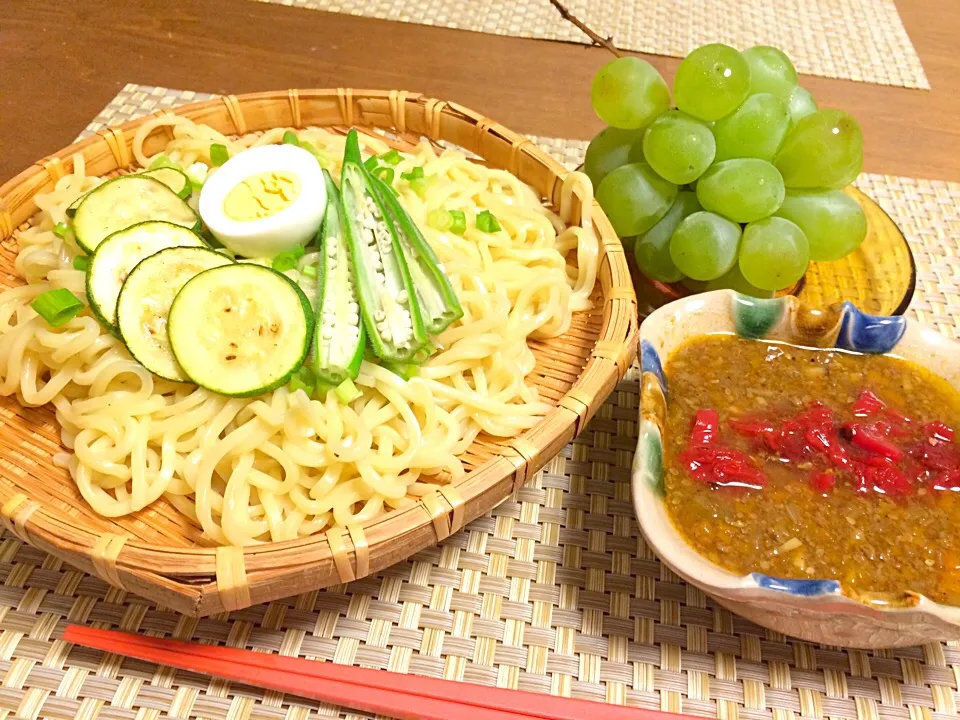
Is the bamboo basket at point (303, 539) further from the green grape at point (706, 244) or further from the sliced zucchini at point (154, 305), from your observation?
the sliced zucchini at point (154, 305)

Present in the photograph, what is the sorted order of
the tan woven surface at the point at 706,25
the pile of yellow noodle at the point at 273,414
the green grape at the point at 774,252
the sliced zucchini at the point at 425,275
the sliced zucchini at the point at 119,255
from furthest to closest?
1. the tan woven surface at the point at 706,25
2. the green grape at the point at 774,252
3. the sliced zucchini at the point at 425,275
4. the sliced zucchini at the point at 119,255
5. the pile of yellow noodle at the point at 273,414

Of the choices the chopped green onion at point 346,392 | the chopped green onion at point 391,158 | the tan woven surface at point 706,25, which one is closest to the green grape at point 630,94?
the chopped green onion at point 391,158

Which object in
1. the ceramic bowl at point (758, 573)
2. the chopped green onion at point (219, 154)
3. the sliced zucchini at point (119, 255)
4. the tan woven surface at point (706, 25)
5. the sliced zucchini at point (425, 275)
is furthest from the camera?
the tan woven surface at point (706, 25)

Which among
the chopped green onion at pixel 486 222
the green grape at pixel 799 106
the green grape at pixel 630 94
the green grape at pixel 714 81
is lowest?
the chopped green onion at pixel 486 222

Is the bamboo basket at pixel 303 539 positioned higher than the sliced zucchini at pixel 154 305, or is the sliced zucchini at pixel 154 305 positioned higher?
the sliced zucchini at pixel 154 305

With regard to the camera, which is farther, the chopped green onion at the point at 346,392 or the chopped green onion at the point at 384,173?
the chopped green onion at the point at 384,173

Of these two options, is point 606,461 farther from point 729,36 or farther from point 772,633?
point 729,36

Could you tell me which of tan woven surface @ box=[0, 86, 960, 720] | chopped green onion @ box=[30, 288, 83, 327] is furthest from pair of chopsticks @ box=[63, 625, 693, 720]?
chopped green onion @ box=[30, 288, 83, 327]

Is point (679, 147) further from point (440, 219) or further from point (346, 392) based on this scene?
point (346, 392)

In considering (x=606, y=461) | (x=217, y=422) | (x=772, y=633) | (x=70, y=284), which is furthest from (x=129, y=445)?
(x=772, y=633)
